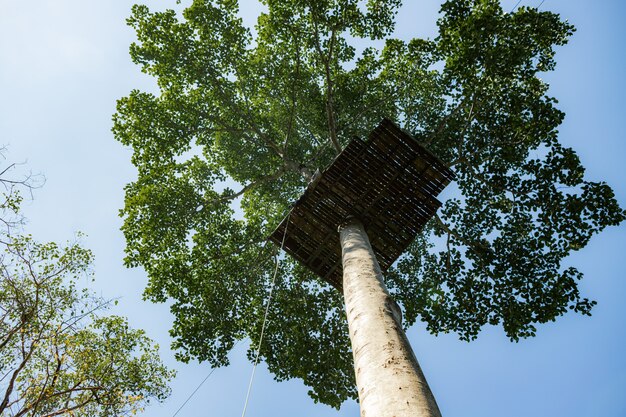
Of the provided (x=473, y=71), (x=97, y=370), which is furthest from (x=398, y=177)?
(x=97, y=370)

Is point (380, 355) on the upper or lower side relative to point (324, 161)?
lower

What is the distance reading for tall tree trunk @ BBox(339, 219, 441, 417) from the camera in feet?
7.73

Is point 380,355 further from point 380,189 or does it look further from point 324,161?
point 324,161

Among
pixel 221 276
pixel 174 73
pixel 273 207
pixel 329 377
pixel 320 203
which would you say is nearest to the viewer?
pixel 320 203

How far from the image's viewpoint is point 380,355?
9.61 ft

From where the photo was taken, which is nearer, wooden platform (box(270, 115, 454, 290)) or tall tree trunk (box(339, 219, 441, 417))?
tall tree trunk (box(339, 219, 441, 417))

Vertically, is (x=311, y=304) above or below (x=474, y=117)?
below

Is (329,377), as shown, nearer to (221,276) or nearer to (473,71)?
(221,276)

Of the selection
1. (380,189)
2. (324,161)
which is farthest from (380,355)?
(324,161)

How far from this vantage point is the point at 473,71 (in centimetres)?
838

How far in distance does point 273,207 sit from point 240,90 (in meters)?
3.72

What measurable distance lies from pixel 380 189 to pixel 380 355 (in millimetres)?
4290

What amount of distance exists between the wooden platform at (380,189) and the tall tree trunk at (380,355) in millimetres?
2160

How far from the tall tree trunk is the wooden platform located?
2160mm
